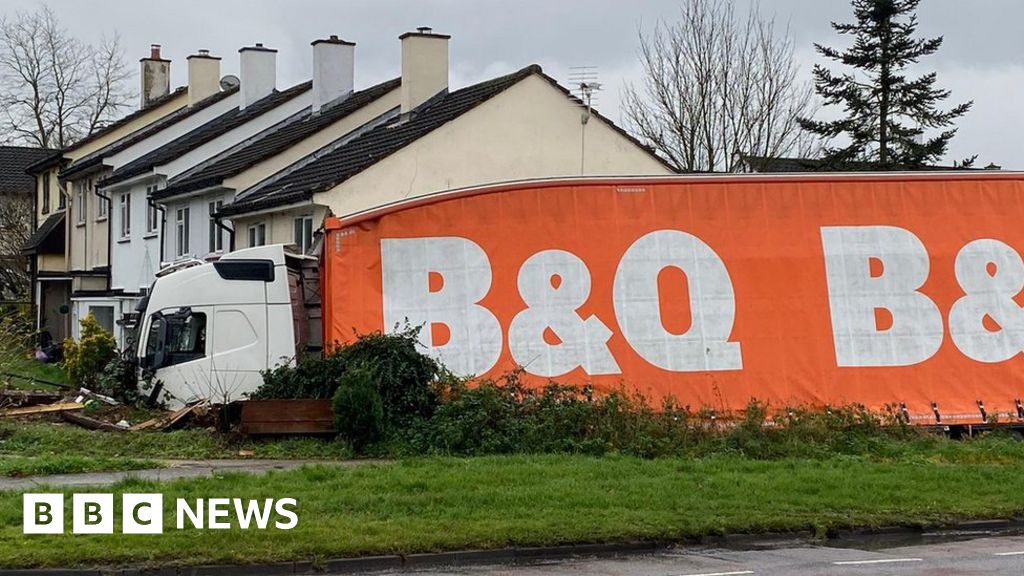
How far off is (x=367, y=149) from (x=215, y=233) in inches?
223

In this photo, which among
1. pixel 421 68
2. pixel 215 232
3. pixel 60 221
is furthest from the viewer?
pixel 60 221

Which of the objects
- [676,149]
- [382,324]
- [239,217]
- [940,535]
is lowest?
[940,535]

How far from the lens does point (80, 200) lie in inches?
1876

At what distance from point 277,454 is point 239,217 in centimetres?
1390

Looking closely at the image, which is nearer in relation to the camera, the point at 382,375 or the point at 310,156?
the point at 382,375

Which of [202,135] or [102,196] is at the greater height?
[202,135]

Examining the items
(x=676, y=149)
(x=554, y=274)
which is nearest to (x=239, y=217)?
(x=554, y=274)

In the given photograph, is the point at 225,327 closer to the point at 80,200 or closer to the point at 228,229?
the point at 228,229

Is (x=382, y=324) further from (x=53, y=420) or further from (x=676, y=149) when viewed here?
(x=676, y=149)

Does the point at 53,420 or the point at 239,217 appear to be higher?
the point at 239,217

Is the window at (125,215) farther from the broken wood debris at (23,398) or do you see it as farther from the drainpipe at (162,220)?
the broken wood debris at (23,398)

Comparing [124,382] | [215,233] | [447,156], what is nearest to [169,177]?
[215,233]

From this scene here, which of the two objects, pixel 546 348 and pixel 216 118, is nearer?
pixel 546 348

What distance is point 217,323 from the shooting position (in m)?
23.0
